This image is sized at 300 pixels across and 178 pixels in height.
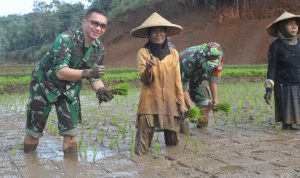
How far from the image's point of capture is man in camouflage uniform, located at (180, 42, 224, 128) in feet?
19.6

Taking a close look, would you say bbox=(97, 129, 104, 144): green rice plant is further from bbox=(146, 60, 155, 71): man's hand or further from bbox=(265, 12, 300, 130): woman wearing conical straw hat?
bbox=(265, 12, 300, 130): woman wearing conical straw hat

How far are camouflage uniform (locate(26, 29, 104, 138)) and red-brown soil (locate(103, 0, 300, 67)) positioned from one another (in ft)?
82.8

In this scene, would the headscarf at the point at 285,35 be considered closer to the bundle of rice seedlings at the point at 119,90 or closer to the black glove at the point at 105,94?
the bundle of rice seedlings at the point at 119,90

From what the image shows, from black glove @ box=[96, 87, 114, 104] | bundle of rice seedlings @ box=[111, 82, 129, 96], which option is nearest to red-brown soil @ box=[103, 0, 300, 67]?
bundle of rice seedlings @ box=[111, 82, 129, 96]

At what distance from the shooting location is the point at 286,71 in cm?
643

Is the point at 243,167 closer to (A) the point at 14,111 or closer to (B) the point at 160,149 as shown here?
(B) the point at 160,149

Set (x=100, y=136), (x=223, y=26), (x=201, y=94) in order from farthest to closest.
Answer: (x=223, y=26), (x=201, y=94), (x=100, y=136)

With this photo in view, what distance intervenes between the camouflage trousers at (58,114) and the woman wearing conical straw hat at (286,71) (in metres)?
2.70

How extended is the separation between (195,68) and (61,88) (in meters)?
2.02

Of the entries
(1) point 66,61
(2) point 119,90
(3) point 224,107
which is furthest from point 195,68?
(1) point 66,61

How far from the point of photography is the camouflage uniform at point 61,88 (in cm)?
477

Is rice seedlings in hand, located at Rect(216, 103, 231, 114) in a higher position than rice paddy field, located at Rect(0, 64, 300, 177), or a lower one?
higher

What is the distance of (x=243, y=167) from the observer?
160 inches

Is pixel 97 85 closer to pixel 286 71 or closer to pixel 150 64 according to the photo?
pixel 150 64
